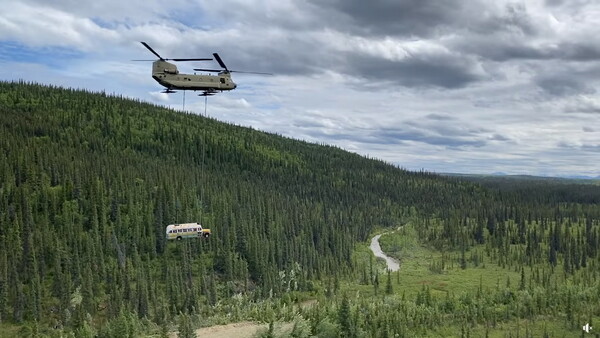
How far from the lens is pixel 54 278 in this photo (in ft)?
431

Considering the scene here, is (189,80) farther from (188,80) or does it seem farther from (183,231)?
(183,231)

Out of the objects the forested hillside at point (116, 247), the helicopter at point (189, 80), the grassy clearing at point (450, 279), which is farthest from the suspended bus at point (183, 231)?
the grassy clearing at point (450, 279)

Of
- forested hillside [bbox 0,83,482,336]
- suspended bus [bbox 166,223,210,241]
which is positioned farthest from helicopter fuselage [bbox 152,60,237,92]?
forested hillside [bbox 0,83,482,336]

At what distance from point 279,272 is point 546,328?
3393 inches

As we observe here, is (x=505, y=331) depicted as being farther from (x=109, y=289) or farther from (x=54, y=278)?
(x=54, y=278)

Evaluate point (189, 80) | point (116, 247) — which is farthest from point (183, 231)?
point (116, 247)

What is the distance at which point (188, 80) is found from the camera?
222 feet

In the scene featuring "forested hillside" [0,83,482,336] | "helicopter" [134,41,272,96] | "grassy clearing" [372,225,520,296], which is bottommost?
"grassy clearing" [372,225,520,296]

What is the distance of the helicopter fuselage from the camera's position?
6544cm

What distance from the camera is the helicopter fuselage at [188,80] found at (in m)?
65.4

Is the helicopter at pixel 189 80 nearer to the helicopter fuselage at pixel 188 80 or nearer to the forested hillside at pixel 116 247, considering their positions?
the helicopter fuselage at pixel 188 80

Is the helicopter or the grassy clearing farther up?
the helicopter

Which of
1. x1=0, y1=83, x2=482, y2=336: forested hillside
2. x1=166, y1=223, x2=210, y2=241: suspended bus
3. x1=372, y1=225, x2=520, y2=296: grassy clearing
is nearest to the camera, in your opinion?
x1=166, y1=223, x2=210, y2=241: suspended bus

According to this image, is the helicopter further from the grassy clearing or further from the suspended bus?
the grassy clearing
